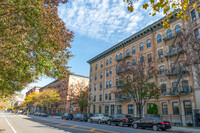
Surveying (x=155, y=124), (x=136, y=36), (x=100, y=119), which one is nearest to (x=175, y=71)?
(x=155, y=124)

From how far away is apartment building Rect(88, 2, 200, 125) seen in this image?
22.6 meters

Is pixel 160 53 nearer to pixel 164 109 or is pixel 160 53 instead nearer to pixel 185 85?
pixel 185 85

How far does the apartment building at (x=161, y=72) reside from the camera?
888 inches

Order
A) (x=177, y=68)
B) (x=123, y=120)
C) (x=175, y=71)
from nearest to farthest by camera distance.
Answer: (x=123, y=120) → (x=177, y=68) → (x=175, y=71)

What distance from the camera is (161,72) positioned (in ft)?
78.1

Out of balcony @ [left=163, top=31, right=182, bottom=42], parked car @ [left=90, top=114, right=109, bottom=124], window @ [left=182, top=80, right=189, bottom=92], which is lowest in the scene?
parked car @ [left=90, top=114, right=109, bottom=124]

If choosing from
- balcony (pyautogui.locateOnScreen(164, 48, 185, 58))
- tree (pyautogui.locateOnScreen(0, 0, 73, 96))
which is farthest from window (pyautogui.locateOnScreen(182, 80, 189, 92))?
tree (pyautogui.locateOnScreen(0, 0, 73, 96))

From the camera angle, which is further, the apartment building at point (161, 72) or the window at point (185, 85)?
the apartment building at point (161, 72)

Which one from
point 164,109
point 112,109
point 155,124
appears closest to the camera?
point 155,124

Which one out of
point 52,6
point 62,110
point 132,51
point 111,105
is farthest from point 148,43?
point 62,110

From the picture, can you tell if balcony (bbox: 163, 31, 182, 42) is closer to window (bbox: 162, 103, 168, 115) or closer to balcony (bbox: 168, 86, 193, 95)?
balcony (bbox: 168, 86, 193, 95)

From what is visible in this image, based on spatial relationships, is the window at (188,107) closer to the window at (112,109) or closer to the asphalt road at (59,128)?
the asphalt road at (59,128)

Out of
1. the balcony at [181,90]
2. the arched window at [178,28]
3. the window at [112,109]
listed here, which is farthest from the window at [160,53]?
the window at [112,109]

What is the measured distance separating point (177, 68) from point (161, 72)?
2520 millimetres
